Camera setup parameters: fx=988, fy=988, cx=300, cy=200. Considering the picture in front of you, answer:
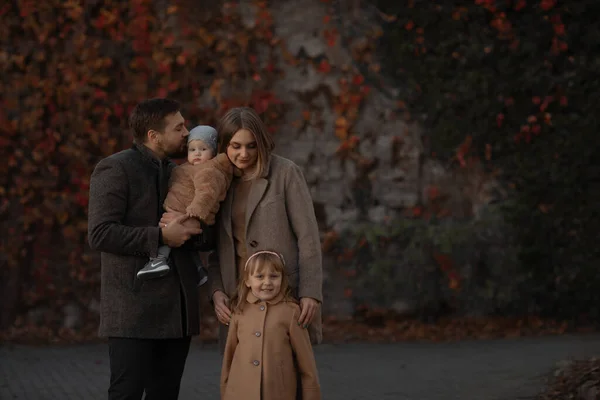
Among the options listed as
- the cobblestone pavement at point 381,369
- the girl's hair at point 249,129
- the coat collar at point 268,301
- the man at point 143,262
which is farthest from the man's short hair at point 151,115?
the cobblestone pavement at point 381,369

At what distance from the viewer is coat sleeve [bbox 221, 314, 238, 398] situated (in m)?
4.08

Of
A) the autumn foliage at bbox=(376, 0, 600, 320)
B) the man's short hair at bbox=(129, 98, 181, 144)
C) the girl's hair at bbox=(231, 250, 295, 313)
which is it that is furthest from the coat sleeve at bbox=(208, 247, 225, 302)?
the autumn foliage at bbox=(376, 0, 600, 320)

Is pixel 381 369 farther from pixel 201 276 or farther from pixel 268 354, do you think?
pixel 268 354

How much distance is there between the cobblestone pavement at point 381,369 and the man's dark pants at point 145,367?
A: 2.18 m

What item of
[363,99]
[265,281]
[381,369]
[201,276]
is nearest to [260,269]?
[265,281]

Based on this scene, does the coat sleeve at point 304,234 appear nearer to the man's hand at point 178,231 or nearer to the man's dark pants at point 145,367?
the man's hand at point 178,231

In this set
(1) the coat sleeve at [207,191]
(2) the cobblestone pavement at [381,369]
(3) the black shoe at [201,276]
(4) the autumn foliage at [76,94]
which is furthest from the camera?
(4) the autumn foliage at [76,94]

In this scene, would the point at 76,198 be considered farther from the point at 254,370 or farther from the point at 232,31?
the point at 254,370

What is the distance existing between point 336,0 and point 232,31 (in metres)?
1.11

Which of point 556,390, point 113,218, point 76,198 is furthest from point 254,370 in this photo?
point 76,198

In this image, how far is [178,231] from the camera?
13.2 feet

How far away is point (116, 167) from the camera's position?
4145 millimetres

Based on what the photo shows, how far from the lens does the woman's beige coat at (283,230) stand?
412 cm

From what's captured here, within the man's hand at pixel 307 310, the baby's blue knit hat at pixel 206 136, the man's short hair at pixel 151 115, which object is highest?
the man's short hair at pixel 151 115
